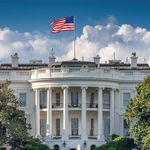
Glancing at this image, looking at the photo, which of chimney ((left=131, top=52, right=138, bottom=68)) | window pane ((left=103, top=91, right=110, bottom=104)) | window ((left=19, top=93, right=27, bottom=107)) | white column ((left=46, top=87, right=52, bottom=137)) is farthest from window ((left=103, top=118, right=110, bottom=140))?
chimney ((left=131, top=52, right=138, bottom=68))

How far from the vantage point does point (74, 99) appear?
119 meters

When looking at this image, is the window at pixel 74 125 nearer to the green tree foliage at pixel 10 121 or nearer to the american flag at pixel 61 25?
the american flag at pixel 61 25

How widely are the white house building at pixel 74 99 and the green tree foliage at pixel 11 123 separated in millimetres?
14886

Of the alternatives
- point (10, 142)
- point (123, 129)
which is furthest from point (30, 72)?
point (10, 142)

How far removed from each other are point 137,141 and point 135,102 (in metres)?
4.01

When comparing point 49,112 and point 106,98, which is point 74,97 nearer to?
point 49,112

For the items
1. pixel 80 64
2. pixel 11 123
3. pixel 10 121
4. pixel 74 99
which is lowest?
pixel 11 123

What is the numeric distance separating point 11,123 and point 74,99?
67.2 ft

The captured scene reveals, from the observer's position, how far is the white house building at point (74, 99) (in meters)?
117

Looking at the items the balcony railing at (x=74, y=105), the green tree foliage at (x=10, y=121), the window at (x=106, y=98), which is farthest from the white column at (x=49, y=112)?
the green tree foliage at (x=10, y=121)

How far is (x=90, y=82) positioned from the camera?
118 m

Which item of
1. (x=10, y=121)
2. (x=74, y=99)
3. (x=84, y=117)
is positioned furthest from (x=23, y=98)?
(x=10, y=121)

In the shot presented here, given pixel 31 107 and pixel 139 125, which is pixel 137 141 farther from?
pixel 31 107

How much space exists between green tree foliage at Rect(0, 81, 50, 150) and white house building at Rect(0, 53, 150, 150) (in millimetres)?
14886
